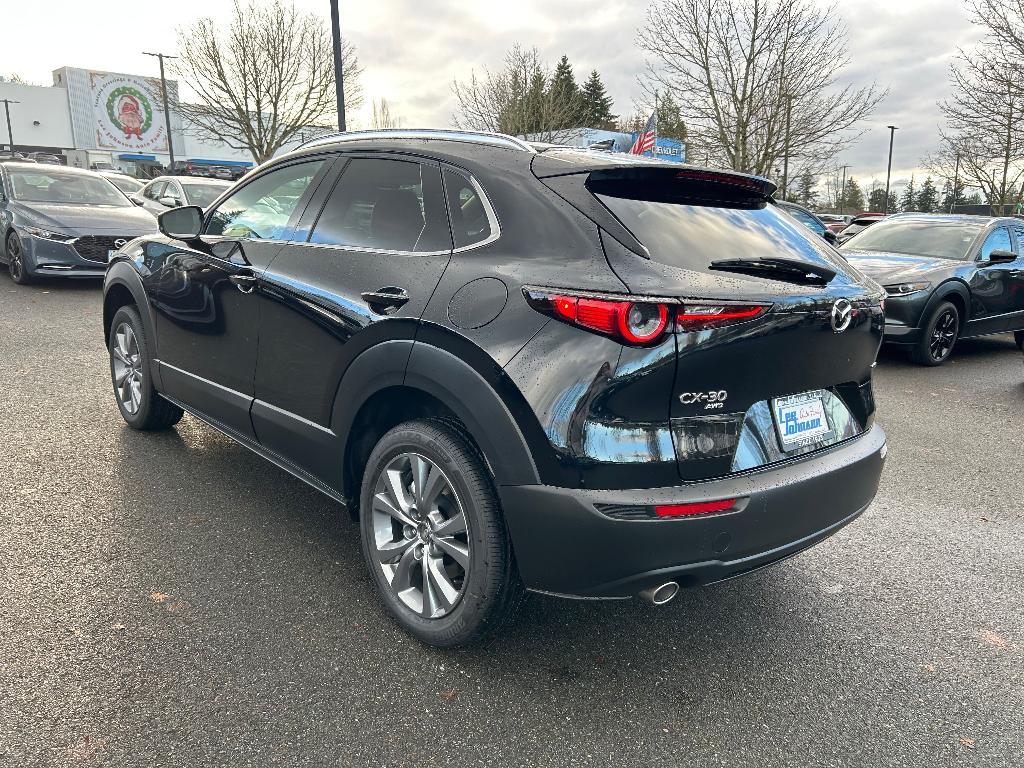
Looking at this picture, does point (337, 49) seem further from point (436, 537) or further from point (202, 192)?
point (436, 537)

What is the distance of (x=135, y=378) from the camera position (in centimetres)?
460

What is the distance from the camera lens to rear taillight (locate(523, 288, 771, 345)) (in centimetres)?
206

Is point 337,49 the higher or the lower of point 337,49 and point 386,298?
the higher

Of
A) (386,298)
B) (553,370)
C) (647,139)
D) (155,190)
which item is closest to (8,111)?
(155,190)

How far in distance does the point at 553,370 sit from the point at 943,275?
743cm

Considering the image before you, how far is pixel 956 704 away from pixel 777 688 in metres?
0.56

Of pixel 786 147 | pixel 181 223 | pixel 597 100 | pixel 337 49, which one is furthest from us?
pixel 597 100

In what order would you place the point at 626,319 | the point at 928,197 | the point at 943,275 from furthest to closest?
the point at 928,197 < the point at 943,275 < the point at 626,319

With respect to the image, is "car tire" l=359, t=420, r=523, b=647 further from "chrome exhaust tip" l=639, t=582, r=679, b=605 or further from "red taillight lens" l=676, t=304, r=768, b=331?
"red taillight lens" l=676, t=304, r=768, b=331

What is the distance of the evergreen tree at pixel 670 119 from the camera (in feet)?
77.9

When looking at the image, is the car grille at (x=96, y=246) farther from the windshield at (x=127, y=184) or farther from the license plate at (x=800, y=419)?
the license plate at (x=800, y=419)

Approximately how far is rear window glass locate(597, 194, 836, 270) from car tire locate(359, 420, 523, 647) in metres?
0.87

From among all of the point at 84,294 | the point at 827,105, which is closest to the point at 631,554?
the point at 84,294

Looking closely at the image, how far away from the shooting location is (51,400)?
5242 mm
